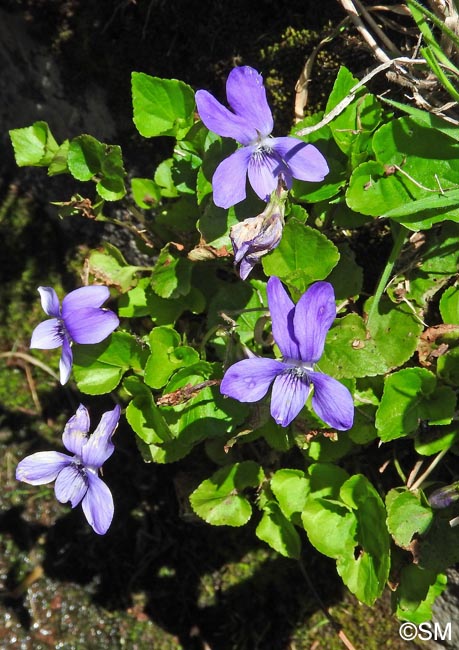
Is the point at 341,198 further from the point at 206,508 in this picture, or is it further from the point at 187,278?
the point at 206,508

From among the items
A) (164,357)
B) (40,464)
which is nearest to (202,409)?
(164,357)

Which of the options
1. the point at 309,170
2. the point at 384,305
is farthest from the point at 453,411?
the point at 309,170

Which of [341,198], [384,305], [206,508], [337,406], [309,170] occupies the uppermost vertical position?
[309,170]

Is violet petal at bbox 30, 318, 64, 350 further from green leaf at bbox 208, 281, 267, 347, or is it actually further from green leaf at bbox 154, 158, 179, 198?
green leaf at bbox 154, 158, 179, 198

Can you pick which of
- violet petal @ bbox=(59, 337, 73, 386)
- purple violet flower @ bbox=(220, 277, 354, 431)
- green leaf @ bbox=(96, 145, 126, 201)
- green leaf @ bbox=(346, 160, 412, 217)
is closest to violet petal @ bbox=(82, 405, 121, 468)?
violet petal @ bbox=(59, 337, 73, 386)

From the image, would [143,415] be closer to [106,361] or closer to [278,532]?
[106,361]

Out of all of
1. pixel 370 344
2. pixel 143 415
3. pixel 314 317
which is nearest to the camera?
pixel 314 317
